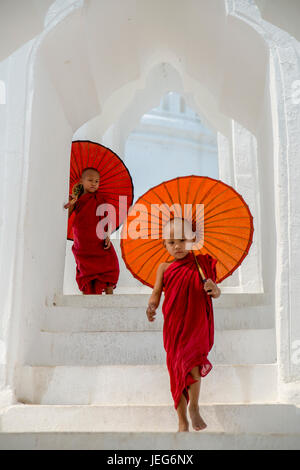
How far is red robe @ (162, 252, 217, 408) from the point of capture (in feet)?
10.1

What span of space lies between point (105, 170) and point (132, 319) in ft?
6.28

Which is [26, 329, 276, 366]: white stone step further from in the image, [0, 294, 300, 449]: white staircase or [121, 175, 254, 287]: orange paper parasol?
[121, 175, 254, 287]: orange paper parasol

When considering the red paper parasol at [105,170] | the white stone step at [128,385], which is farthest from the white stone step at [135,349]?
the red paper parasol at [105,170]

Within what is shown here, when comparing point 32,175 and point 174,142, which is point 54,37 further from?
point 174,142

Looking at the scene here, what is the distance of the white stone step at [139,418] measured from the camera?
3062mm

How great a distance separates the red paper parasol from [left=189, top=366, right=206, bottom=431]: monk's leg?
2467mm

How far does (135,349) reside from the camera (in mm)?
3660

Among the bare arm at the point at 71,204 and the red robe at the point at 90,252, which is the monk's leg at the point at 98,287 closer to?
the red robe at the point at 90,252

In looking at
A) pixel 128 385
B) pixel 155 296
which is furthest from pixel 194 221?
pixel 128 385

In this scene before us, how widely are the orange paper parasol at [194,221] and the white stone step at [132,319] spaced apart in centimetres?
41

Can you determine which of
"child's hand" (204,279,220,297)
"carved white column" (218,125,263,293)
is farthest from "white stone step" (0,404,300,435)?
"carved white column" (218,125,263,293)

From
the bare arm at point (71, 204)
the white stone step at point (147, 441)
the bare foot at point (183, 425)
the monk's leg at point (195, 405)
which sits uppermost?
the bare arm at point (71, 204)

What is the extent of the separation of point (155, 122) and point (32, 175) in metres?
7.75
